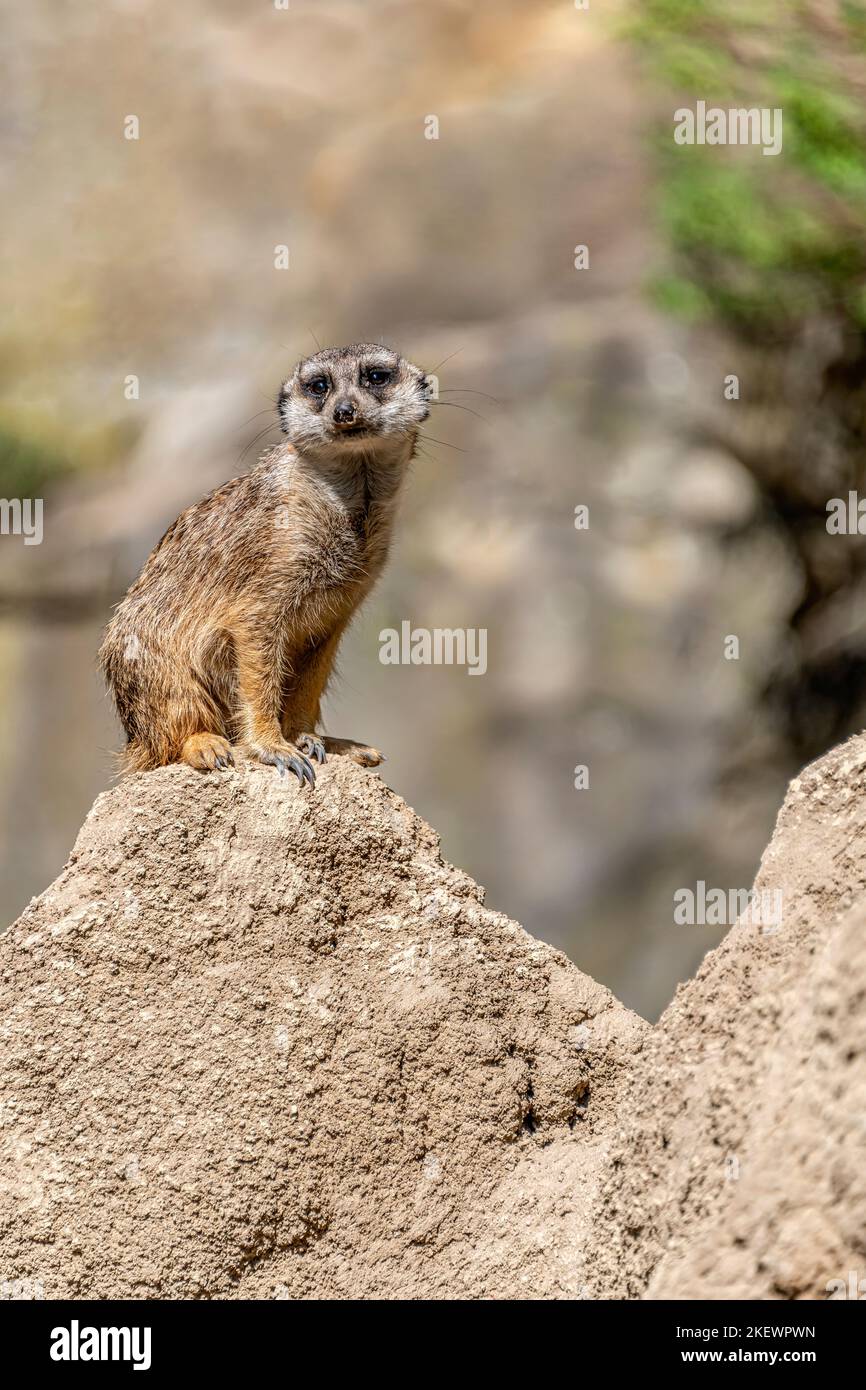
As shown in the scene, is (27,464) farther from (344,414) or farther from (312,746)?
(312,746)

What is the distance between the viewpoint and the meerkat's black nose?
174 inches

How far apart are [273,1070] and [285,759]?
2.74 feet

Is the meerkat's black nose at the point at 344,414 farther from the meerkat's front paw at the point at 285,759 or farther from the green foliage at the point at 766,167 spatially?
the green foliage at the point at 766,167

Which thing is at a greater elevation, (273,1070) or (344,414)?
(344,414)

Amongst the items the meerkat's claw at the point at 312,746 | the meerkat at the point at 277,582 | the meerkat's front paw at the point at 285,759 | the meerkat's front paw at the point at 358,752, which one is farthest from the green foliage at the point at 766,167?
the meerkat's front paw at the point at 285,759

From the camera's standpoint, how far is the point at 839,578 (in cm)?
1255

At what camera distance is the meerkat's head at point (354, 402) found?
4.51 metres

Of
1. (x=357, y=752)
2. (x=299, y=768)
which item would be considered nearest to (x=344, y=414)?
(x=357, y=752)

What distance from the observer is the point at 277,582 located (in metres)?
4.36

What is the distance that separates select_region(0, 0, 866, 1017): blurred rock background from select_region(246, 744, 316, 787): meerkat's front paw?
25.9ft

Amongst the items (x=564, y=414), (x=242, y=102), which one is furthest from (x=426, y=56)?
(x=564, y=414)

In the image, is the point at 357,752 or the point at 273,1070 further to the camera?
the point at 357,752

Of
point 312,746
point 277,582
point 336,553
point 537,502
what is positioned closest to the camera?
point 312,746

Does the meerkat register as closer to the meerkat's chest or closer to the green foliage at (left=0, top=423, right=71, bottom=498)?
the meerkat's chest
